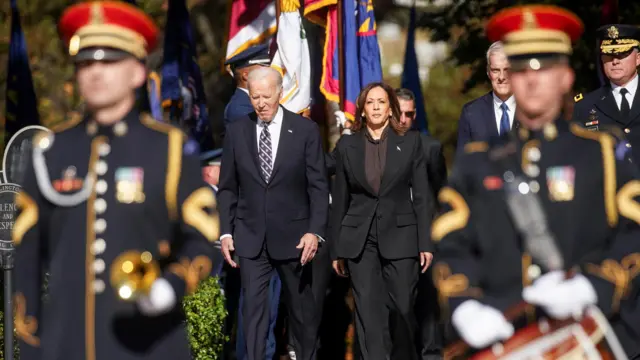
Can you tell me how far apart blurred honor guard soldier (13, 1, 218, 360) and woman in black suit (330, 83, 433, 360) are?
4.16 meters

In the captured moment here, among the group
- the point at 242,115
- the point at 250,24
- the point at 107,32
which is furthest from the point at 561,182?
the point at 250,24

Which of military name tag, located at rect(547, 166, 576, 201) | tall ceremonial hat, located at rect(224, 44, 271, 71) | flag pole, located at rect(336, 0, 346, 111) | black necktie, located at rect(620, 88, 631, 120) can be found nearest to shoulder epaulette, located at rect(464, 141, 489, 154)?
military name tag, located at rect(547, 166, 576, 201)

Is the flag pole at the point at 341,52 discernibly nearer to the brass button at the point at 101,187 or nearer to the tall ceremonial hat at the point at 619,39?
the tall ceremonial hat at the point at 619,39

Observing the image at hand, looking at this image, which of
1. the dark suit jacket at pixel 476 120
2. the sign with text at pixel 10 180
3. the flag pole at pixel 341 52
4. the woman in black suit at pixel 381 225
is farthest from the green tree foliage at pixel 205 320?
the dark suit jacket at pixel 476 120

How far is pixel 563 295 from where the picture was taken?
5133 mm

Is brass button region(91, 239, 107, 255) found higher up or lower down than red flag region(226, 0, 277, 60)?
lower down

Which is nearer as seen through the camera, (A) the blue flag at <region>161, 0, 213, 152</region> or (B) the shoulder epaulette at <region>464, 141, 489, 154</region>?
(B) the shoulder epaulette at <region>464, 141, 489, 154</region>

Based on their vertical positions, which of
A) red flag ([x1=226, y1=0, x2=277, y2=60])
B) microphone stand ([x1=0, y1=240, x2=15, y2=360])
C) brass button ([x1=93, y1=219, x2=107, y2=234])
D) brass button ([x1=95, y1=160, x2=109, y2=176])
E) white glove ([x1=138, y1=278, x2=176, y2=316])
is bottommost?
microphone stand ([x1=0, y1=240, x2=15, y2=360])

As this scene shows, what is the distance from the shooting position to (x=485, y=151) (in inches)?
221

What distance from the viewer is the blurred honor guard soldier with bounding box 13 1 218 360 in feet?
17.4

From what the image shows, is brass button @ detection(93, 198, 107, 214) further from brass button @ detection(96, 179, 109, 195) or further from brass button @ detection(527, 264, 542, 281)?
brass button @ detection(527, 264, 542, 281)

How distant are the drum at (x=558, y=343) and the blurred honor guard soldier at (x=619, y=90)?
462cm

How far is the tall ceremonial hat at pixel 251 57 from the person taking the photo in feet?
37.0

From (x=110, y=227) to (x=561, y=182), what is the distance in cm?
185
